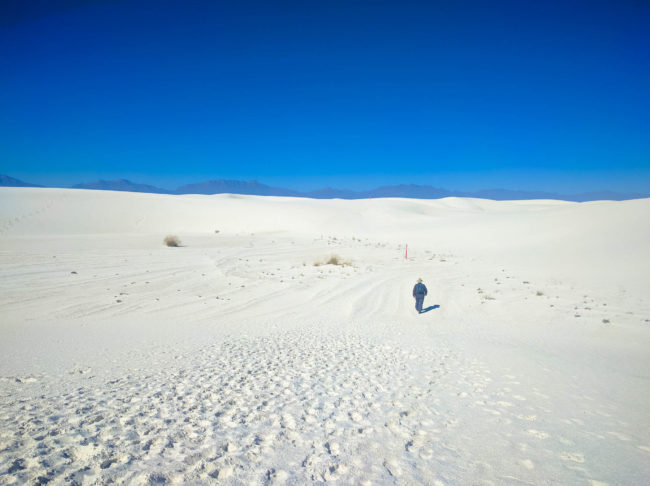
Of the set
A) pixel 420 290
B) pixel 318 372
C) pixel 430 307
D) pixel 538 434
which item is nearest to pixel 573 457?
pixel 538 434

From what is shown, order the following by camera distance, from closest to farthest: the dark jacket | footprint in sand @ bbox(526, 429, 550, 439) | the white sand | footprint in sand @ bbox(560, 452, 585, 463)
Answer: the white sand < footprint in sand @ bbox(560, 452, 585, 463) < footprint in sand @ bbox(526, 429, 550, 439) < the dark jacket

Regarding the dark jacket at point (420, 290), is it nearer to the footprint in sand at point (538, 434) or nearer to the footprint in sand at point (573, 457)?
the footprint in sand at point (538, 434)

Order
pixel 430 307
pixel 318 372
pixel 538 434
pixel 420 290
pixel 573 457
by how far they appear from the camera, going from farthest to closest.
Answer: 1. pixel 430 307
2. pixel 420 290
3. pixel 318 372
4. pixel 538 434
5. pixel 573 457

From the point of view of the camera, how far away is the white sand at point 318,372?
3.09m

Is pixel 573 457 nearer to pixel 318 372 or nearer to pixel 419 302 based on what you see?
pixel 318 372

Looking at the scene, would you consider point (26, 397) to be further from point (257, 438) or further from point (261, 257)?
point (261, 257)

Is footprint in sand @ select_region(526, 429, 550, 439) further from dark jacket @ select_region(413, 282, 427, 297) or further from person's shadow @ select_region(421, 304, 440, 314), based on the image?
person's shadow @ select_region(421, 304, 440, 314)

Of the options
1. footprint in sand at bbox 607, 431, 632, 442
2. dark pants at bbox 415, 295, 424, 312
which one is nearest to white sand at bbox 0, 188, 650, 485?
footprint in sand at bbox 607, 431, 632, 442

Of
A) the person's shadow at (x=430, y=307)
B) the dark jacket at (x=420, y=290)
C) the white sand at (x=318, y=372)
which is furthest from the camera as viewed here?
the person's shadow at (x=430, y=307)

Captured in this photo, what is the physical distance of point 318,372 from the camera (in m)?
5.51

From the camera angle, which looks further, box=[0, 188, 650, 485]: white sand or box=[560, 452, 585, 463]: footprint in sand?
box=[560, 452, 585, 463]: footprint in sand

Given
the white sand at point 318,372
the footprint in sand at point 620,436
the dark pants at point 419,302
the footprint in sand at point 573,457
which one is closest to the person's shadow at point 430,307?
the white sand at point 318,372

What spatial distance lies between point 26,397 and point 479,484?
504cm

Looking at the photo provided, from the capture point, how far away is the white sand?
3.09 meters
